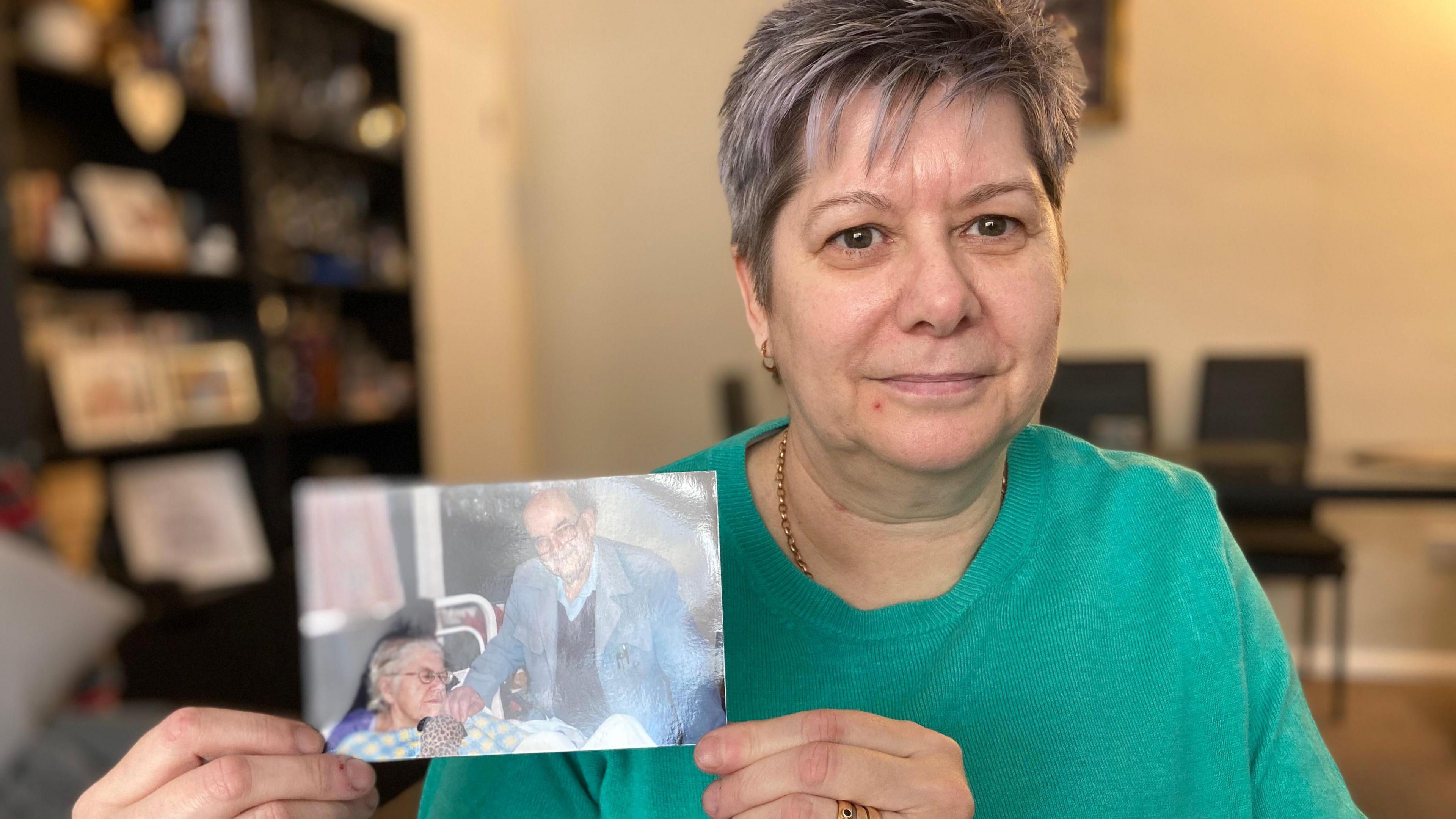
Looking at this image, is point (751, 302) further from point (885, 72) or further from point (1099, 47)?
point (1099, 47)

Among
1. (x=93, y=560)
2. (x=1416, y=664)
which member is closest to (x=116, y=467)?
(x=93, y=560)

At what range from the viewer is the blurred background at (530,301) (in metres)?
1.65

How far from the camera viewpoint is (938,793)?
60cm

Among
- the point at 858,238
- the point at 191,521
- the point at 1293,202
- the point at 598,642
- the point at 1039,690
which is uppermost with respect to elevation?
the point at 1293,202

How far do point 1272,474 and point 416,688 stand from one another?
2226 millimetres

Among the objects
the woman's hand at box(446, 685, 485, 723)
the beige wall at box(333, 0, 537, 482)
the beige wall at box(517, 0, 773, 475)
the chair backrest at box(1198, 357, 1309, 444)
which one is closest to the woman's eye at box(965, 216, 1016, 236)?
the woman's hand at box(446, 685, 485, 723)

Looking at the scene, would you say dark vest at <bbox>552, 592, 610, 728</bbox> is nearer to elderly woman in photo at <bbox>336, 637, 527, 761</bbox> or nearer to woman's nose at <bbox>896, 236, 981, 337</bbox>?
elderly woman in photo at <bbox>336, 637, 527, 761</bbox>

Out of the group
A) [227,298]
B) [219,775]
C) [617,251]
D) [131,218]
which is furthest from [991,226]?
[617,251]

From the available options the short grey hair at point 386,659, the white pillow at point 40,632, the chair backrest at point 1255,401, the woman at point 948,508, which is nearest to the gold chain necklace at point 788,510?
the woman at point 948,508

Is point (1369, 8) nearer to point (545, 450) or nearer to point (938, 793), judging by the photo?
point (938, 793)

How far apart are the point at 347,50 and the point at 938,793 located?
3625 millimetres

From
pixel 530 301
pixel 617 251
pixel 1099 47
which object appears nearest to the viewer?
pixel 1099 47

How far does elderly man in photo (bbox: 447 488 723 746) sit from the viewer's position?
0.66m

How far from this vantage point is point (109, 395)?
8.28 feet
